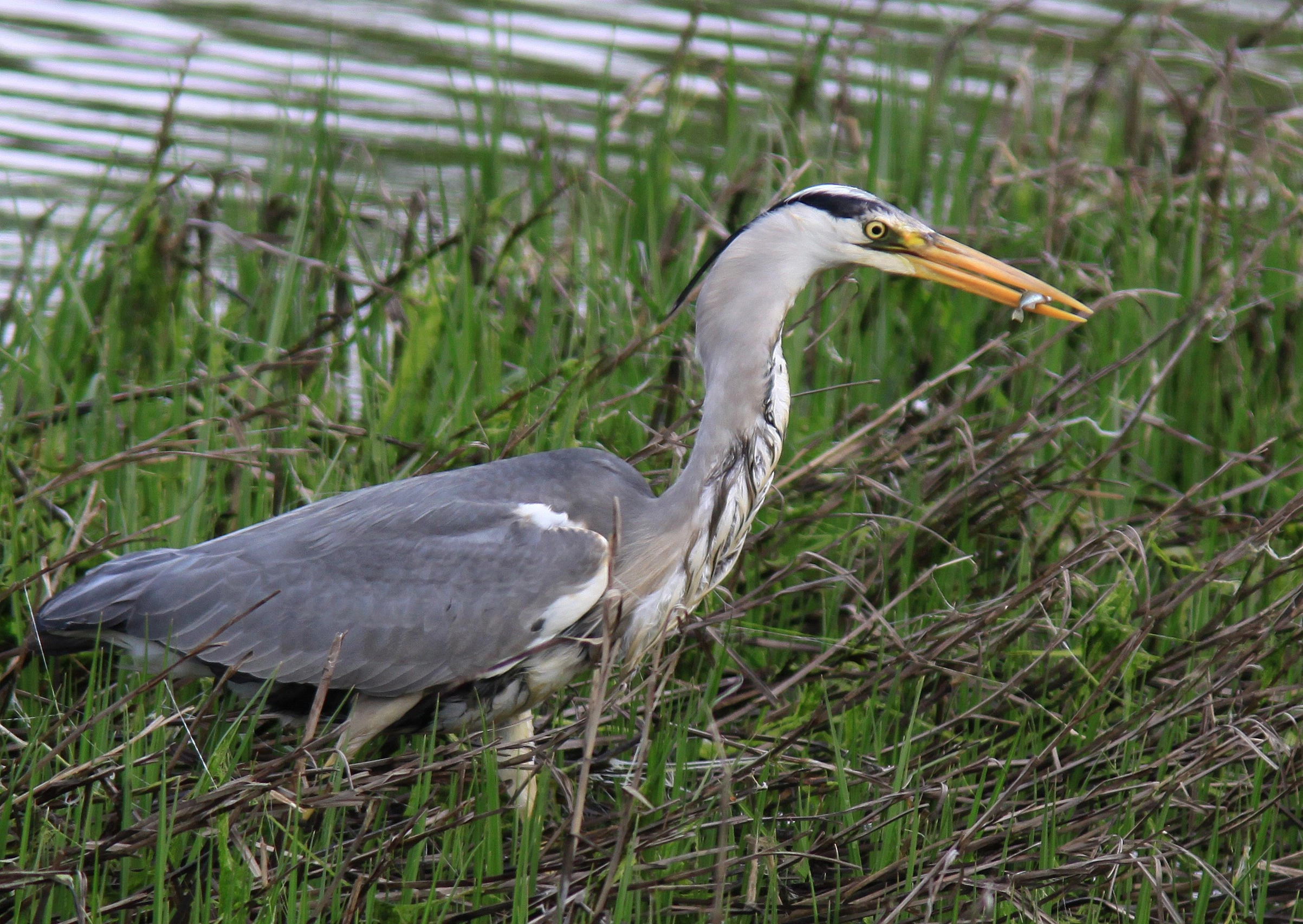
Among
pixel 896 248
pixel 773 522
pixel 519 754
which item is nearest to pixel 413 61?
pixel 773 522

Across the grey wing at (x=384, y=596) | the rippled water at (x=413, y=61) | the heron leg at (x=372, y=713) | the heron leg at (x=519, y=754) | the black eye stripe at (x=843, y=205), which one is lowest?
the heron leg at (x=519, y=754)

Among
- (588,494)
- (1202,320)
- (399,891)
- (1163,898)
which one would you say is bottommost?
(399,891)

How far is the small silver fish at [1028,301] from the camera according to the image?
3.52 meters

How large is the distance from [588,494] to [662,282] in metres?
1.66

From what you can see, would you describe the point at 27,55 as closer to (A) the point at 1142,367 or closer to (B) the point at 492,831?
(A) the point at 1142,367

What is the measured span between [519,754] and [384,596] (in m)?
0.47

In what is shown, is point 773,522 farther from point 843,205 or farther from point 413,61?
point 413,61

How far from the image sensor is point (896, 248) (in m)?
3.56

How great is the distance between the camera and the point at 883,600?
3.95 meters

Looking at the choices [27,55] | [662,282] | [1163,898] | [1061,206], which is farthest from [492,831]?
[27,55]

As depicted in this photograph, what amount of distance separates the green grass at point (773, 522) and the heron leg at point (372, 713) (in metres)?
0.07

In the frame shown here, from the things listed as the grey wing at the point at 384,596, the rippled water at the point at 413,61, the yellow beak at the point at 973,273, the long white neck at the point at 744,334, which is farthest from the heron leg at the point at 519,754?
the rippled water at the point at 413,61

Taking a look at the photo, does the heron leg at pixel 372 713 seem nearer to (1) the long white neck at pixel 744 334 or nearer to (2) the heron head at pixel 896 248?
(1) the long white neck at pixel 744 334

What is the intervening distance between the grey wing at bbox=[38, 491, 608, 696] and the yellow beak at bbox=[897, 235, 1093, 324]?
1.00 meters
